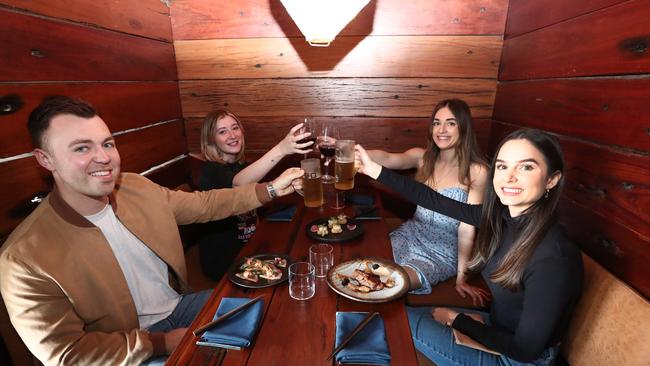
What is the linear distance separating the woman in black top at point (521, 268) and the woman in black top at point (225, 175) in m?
1.24

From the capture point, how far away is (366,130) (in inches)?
132

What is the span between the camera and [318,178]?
204cm

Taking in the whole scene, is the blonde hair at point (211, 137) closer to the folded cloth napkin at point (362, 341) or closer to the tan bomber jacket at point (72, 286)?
the tan bomber jacket at point (72, 286)

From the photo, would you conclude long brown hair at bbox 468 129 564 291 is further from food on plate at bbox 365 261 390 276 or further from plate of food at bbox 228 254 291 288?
plate of food at bbox 228 254 291 288

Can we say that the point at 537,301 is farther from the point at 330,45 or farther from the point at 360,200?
the point at 330,45

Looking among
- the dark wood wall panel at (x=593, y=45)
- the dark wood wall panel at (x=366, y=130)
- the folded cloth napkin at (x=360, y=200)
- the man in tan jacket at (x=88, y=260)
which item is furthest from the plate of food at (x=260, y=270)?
the dark wood wall panel at (x=366, y=130)

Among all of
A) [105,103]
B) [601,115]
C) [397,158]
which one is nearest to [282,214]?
[397,158]

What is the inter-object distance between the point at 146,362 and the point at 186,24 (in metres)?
2.89

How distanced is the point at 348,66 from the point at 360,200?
1.38 meters

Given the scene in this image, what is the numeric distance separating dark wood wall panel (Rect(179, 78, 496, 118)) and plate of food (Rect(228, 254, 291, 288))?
6.55 feet

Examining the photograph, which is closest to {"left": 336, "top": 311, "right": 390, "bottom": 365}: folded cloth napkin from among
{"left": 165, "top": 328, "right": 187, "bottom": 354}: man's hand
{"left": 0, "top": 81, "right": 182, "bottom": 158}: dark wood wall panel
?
{"left": 165, "top": 328, "right": 187, "bottom": 354}: man's hand

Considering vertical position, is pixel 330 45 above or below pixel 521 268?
above

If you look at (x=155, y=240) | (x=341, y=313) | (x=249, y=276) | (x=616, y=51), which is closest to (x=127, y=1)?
(x=155, y=240)

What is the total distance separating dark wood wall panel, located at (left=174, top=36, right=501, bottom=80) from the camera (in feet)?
10.0
